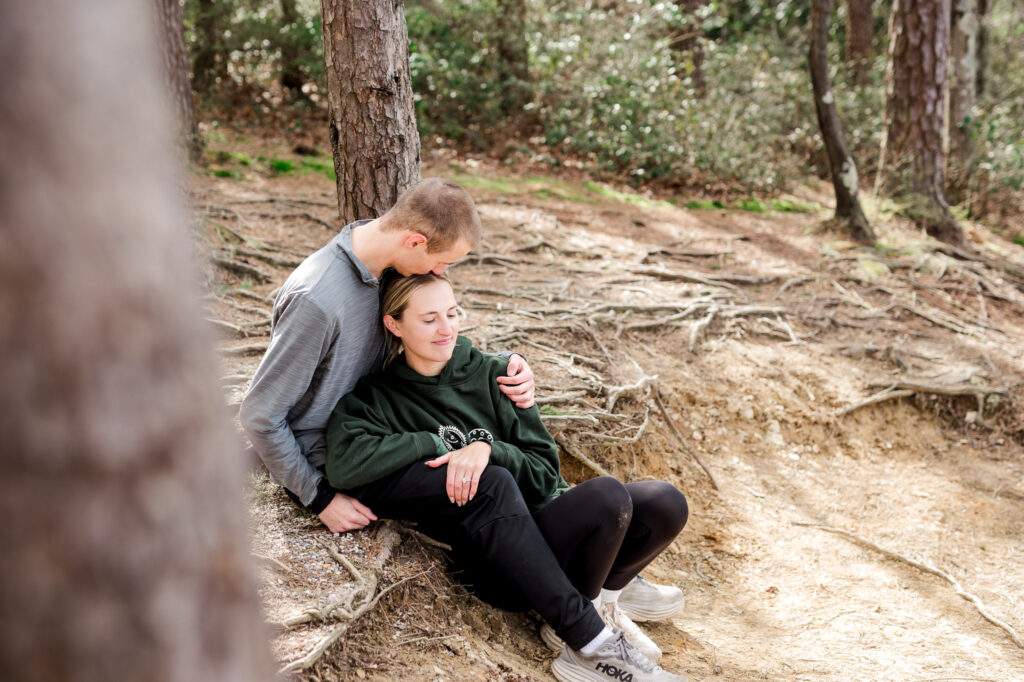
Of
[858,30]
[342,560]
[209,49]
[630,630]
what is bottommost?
[630,630]

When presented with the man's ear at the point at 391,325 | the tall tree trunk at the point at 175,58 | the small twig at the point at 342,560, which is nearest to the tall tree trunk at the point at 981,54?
the tall tree trunk at the point at 175,58

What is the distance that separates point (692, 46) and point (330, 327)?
10.0 meters

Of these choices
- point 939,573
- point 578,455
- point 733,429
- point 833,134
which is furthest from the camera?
point 833,134

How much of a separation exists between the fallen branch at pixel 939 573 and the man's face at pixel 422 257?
265 cm

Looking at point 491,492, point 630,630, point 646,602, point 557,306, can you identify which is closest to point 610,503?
point 491,492

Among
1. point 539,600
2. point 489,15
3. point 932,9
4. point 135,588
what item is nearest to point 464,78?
point 489,15

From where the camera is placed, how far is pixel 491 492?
2432 mm

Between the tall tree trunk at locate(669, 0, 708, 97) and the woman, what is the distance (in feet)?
28.6

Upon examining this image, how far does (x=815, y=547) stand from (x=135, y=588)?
12.2 feet

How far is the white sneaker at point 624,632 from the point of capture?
267 centimetres

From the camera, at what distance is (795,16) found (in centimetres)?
1323

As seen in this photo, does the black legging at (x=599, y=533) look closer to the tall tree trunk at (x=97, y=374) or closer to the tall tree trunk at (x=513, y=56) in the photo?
the tall tree trunk at (x=97, y=374)

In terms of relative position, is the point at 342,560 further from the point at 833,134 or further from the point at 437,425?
the point at 833,134

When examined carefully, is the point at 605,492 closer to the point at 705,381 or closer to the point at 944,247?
the point at 705,381
